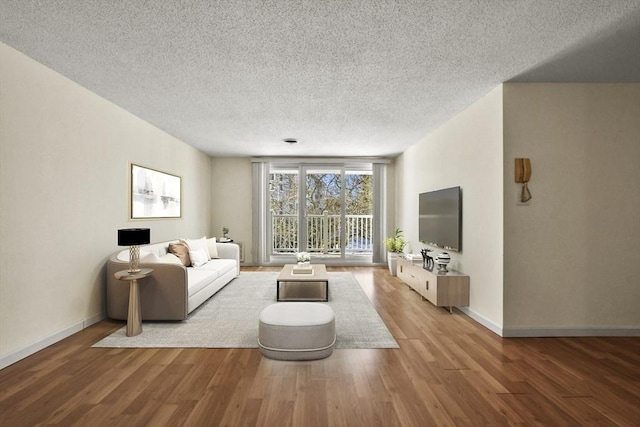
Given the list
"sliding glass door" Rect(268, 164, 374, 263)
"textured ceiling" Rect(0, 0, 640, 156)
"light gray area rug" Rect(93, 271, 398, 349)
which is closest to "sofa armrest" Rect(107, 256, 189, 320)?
"light gray area rug" Rect(93, 271, 398, 349)

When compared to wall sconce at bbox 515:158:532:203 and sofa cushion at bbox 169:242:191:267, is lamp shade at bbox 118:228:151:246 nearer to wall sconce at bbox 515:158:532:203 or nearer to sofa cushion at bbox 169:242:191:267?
sofa cushion at bbox 169:242:191:267

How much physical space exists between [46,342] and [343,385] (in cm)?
276

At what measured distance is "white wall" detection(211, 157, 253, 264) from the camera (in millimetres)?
7258

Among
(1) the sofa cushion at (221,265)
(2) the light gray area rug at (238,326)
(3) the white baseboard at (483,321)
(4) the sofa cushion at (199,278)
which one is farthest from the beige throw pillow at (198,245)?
(3) the white baseboard at (483,321)

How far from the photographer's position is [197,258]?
4832 mm

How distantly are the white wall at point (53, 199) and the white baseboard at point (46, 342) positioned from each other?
0.03 ft

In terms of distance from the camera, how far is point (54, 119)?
9.70ft

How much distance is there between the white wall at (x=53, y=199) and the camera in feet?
8.30

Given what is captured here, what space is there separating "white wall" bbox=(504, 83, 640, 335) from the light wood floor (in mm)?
310

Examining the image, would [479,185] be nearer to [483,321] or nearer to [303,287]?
[483,321]

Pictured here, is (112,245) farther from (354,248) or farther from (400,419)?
(354,248)

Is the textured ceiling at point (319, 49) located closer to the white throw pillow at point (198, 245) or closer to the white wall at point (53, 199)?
the white wall at point (53, 199)

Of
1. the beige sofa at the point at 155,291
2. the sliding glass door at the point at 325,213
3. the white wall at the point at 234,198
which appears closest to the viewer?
the beige sofa at the point at 155,291

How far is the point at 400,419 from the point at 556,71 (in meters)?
3.30
